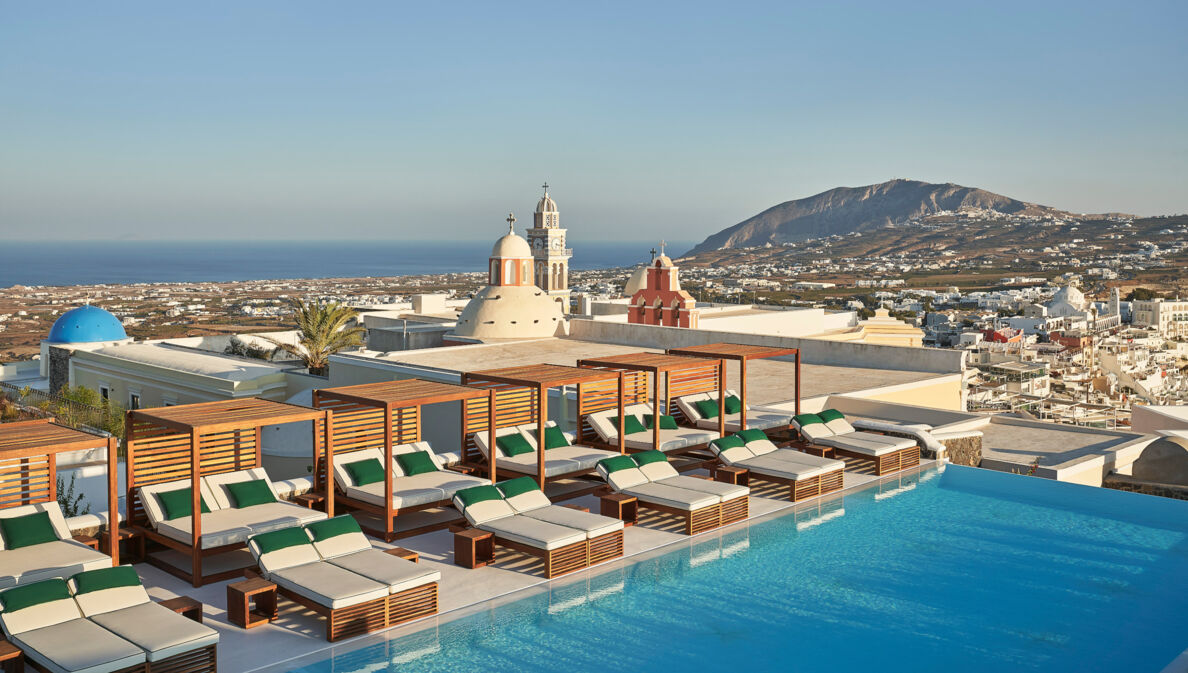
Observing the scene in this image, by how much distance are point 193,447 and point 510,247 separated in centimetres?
2113

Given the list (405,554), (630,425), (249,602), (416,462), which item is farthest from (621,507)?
(249,602)

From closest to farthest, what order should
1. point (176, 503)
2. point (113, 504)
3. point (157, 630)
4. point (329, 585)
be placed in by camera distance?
point (157, 630)
point (329, 585)
point (113, 504)
point (176, 503)

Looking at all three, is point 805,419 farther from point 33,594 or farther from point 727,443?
point 33,594

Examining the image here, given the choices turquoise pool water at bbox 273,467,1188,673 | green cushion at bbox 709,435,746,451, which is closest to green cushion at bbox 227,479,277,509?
turquoise pool water at bbox 273,467,1188,673

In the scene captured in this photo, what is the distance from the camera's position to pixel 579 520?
8523 millimetres

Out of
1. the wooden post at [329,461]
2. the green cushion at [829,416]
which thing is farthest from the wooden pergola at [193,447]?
the green cushion at [829,416]

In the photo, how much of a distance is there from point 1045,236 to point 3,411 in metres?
181

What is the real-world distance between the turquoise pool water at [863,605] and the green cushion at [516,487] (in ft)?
4.23

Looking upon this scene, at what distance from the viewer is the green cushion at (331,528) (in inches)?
293

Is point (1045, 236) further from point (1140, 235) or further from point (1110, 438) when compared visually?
point (1110, 438)

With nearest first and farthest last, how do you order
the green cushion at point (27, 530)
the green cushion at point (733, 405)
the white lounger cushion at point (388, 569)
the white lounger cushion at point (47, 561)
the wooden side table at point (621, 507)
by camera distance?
the white lounger cushion at point (47, 561), the white lounger cushion at point (388, 569), the green cushion at point (27, 530), the wooden side table at point (621, 507), the green cushion at point (733, 405)

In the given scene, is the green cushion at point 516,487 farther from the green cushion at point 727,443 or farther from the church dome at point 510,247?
the church dome at point 510,247

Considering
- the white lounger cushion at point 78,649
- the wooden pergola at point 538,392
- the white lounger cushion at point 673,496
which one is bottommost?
the white lounger cushion at point 673,496

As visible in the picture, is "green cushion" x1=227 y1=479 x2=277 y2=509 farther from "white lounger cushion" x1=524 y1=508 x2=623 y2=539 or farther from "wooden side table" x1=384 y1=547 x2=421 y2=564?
"white lounger cushion" x1=524 y1=508 x2=623 y2=539
